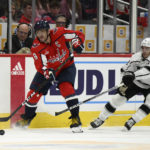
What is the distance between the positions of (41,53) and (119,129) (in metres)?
1.29

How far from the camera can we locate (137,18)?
25.3ft

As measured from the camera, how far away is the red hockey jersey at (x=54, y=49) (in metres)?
6.69

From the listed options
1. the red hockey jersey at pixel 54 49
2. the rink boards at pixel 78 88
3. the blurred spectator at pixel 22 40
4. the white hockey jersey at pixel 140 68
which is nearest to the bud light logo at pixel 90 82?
the rink boards at pixel 78 88

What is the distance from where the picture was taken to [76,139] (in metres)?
6.14

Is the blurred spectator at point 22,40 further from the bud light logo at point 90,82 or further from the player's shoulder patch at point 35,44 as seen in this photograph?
the bud light logo at point 90,82

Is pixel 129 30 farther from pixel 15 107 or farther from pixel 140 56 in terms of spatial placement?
pixel 15 107

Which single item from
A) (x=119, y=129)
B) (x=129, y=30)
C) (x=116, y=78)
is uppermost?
(x=129, y=30)

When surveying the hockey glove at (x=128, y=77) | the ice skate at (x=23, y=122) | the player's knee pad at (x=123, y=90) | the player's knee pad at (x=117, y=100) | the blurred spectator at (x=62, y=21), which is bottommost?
the ice skate at (x=23, y=122)

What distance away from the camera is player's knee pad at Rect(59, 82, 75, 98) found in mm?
6730

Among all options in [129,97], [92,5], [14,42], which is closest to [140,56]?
[129,97]

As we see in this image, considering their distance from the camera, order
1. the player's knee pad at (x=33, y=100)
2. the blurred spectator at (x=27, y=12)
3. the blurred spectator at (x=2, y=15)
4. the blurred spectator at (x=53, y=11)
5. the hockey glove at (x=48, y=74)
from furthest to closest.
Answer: the blurred spectator at (x=53, y=11) < the blurred spectator at (x=27, y=12) < the blurred spectator at (x=2, y=15) < the player's knee pad at (x=33, y=100) < the hockey glove at (x=48, y=74)

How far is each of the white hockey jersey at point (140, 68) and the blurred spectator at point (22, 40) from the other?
44.8 inches

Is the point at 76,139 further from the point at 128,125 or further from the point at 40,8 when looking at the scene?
the point at 40,8

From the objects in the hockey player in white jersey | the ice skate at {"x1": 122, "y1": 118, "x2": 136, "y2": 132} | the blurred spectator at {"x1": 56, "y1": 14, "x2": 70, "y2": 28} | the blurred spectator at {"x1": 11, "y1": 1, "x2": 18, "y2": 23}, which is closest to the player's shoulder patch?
the blurred spectator at {"x1": 11, "y1": 1, "x2": 18, "y2": 23}
